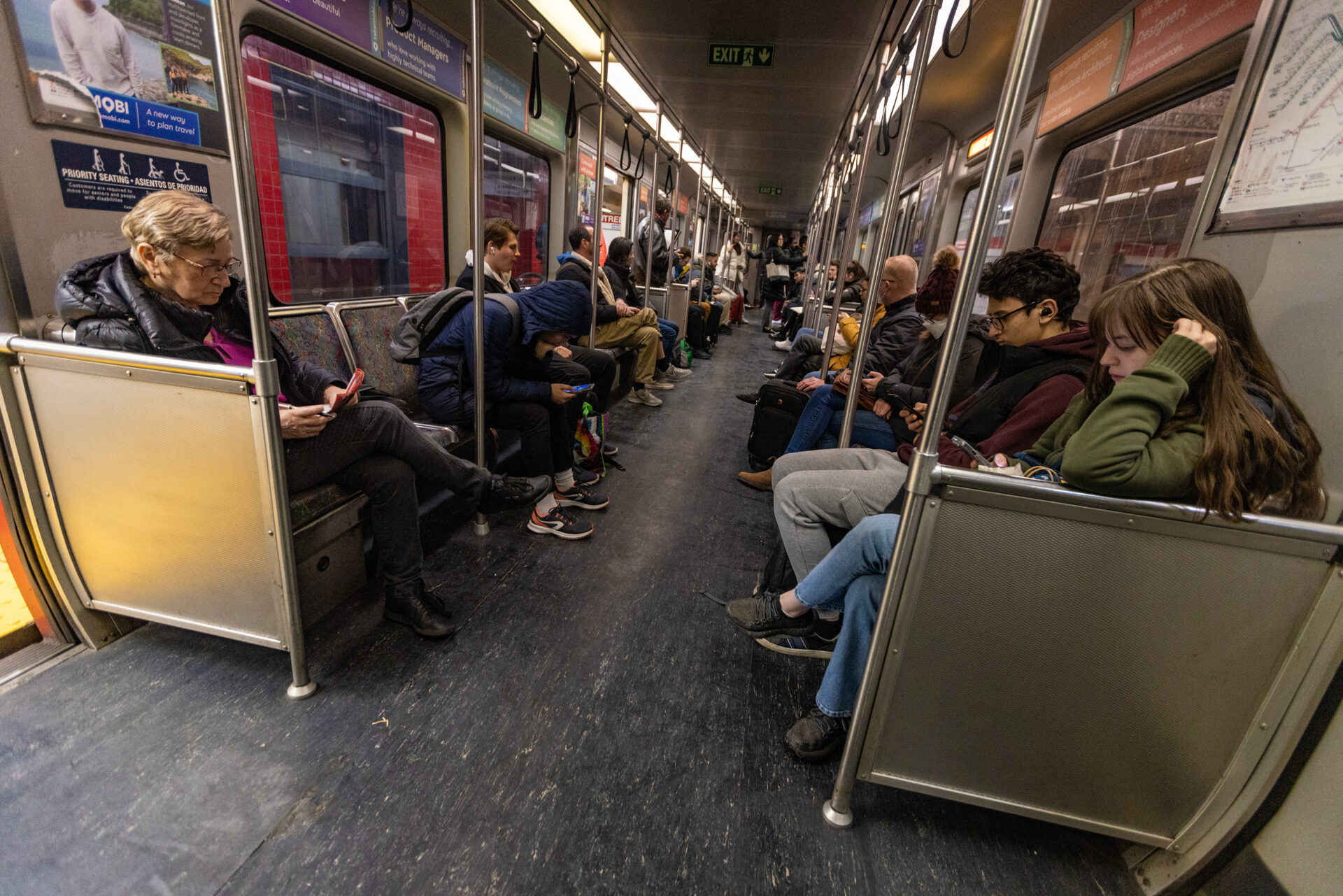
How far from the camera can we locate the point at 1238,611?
Answer: 116 cm

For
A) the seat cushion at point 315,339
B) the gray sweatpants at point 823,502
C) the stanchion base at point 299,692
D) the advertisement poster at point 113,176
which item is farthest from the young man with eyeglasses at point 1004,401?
the advertisement poster at point 113,176

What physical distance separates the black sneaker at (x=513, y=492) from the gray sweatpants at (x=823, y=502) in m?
1.33

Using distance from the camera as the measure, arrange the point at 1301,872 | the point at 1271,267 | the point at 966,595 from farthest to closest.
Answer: the point at 1271,267
the point at 966,595
the point at 1301,872

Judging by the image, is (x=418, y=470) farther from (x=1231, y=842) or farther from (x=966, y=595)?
(x=1231, y=842)

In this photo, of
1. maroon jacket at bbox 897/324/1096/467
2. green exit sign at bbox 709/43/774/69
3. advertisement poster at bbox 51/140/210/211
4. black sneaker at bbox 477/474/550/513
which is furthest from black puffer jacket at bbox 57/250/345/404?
green exit sign at bbox 709/43/774/69

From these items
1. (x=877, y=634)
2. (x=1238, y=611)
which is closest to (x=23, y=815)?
(x=877, y=634)

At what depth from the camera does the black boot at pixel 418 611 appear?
205cm

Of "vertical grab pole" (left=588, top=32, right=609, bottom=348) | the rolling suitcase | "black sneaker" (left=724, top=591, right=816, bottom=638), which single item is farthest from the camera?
the rolling suitcase

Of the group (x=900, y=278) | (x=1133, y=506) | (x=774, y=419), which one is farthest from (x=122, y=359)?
(x=900, y=278)

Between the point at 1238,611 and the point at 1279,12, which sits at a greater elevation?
the point at 1279,12

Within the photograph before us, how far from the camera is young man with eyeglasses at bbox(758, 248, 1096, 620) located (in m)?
1.83

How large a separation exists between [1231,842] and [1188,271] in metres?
1.28

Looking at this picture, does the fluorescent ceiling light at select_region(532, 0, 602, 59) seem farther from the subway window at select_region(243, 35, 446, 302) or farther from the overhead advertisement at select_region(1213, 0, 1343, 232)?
the overhead advertisement at select_region(1213, 0, 1343, 232)

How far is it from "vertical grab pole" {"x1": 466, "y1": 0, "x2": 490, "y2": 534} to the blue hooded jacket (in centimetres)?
7
